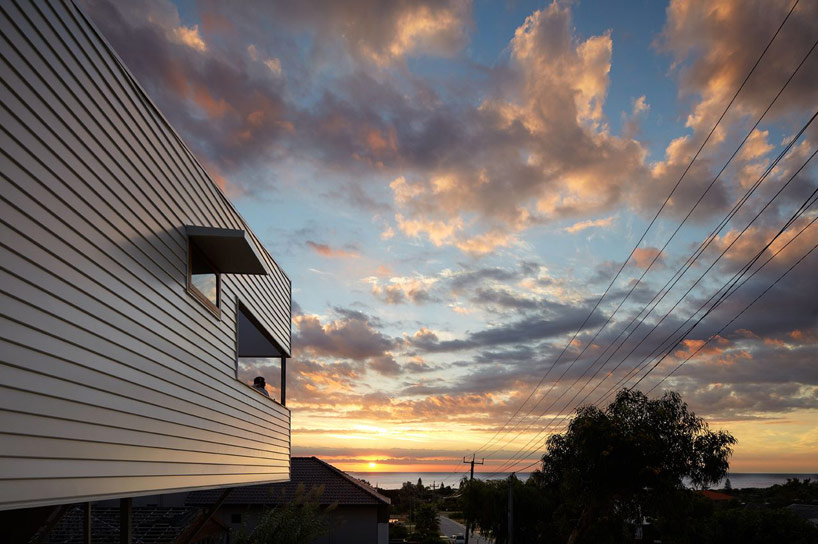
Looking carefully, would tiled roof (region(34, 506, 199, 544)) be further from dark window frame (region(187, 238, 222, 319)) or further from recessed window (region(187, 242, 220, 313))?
recessed window (region(187, 242, 220, 313))

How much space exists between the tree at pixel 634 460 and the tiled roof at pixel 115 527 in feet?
51.4

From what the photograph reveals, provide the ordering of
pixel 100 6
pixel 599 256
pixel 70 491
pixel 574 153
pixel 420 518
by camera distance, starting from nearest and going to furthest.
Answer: pixel 70 491
pixel 100 6
pixel 574 153
pixel 599 256
pixel 420 518

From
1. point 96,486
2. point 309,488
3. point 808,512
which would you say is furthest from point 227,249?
point 808,512

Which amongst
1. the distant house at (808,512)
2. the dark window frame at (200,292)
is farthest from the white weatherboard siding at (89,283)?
the distant house at (808,512)

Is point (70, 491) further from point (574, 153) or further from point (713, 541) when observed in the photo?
point (713, 541)

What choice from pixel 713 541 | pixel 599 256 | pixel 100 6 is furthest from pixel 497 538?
pixel 100 6

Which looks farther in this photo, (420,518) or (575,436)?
(420,518)

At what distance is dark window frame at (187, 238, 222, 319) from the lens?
9664 mm

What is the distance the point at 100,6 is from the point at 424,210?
37.9 ft

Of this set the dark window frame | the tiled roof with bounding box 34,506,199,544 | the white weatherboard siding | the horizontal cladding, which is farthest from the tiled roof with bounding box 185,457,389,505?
the white weatherboard siding

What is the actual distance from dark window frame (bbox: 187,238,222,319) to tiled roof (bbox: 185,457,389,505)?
20.1 metres

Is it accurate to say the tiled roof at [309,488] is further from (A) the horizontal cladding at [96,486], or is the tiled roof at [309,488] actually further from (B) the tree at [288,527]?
(A) the horizontal cladding at [96,486]

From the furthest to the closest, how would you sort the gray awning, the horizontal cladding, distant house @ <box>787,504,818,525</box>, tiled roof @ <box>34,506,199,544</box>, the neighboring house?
distant house @ <box>787,504,818,525</box> < the neighboring house < tiled roof @ <box>34,506,199,544</box> < the gray awning < the horizontal cladding

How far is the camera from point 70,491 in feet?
18.9
